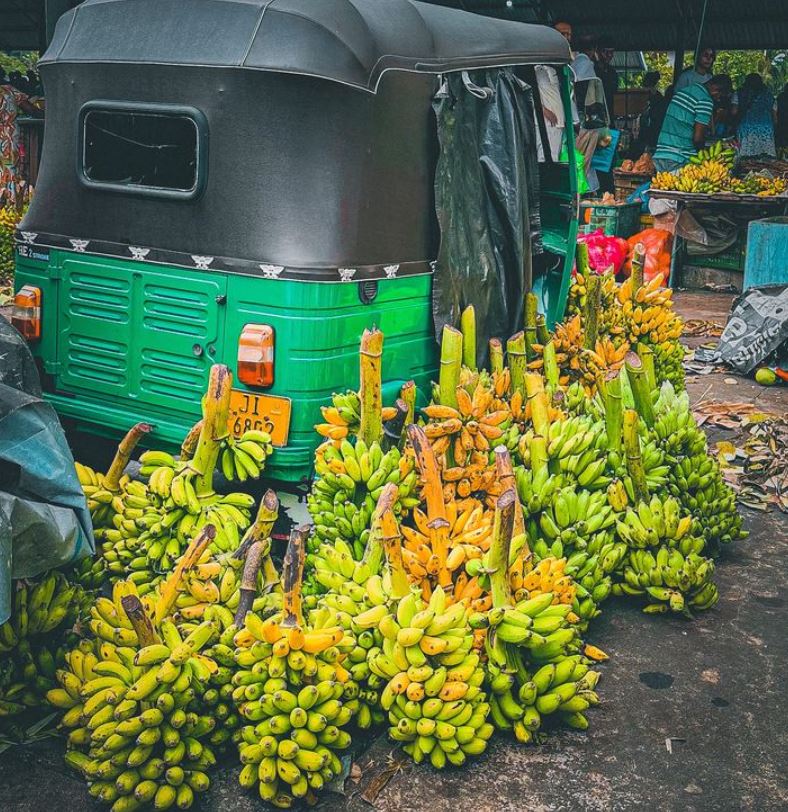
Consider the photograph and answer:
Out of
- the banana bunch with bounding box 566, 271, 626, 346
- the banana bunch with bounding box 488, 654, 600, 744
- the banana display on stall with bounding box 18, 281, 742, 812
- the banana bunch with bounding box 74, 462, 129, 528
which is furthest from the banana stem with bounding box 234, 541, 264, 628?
the banana bunch with bounding box 566, 271, 626, 346

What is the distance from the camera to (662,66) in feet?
92.0

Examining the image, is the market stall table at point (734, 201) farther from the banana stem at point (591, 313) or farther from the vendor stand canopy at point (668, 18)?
the banana stem at point (591, 313)

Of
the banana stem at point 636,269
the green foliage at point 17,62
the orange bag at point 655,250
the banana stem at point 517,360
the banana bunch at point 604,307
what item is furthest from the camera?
the green foliage at point 17,62

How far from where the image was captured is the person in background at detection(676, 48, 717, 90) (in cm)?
1370

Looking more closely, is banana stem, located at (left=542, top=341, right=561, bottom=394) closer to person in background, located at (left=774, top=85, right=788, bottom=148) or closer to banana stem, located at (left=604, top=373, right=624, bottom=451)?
banana stem, located at (left=604, top=373, right=624, bottom=451)

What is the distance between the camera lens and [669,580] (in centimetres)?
422

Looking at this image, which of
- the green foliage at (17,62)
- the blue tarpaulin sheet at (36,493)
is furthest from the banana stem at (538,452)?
the green foliage at (17,62)

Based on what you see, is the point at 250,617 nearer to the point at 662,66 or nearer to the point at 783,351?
the point at 783,351

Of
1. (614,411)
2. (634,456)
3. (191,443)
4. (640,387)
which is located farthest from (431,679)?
(640,387)

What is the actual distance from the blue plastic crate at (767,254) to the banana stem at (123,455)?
26.7 ft

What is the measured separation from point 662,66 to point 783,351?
21.8 meters

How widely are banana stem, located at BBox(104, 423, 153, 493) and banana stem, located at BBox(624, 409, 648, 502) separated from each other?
206 cm

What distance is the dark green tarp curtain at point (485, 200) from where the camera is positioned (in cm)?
484

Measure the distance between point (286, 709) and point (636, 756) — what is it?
4.00 ft
